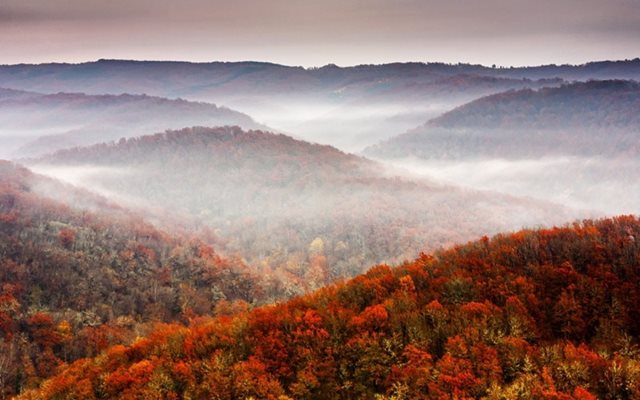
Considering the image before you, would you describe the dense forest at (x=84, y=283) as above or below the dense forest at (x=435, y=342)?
below

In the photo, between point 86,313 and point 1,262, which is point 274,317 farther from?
point 1,262

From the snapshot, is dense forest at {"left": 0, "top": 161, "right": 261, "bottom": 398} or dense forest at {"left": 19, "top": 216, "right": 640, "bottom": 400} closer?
dense forest at {"left": 19, "top": 216, "right": 640, "bottom": 400}

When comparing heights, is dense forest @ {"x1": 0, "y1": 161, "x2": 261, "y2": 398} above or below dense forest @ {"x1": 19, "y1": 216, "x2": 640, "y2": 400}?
below

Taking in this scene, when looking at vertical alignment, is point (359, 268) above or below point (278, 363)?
below

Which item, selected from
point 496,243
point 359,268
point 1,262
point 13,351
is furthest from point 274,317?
point 359,268

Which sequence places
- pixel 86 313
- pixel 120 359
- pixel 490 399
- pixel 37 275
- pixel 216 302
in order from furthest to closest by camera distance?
pixel 216 302
pixel 37 275
pixel 86 313
pixel 120 359
pixel 490 399
